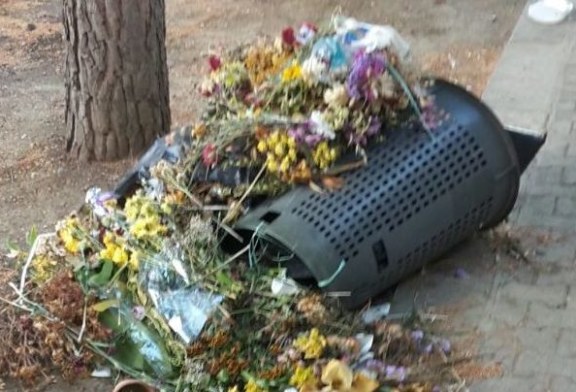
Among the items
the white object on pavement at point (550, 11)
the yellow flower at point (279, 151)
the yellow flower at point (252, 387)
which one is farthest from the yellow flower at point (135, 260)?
the white object on pavement at point (550, 11)

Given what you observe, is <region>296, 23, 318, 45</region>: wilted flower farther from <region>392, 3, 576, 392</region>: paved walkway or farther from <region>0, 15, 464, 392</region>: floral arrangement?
<region>392, 3, 576, 392</region>: paved walkway

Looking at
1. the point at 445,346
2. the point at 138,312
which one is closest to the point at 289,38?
the point at 138,312

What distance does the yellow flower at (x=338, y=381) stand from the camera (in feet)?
10.5

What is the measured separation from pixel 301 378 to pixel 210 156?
0.89 m

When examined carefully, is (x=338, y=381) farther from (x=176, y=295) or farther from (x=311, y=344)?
(x=176, y=295)

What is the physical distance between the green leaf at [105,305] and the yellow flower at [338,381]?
762 millimetres

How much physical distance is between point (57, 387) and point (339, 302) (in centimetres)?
97

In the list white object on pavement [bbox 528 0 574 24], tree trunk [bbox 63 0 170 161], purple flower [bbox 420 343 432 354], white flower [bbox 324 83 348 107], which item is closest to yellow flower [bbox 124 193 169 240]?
white flower [bbox 324 83 348 107]

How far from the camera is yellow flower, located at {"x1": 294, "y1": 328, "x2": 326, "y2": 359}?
3.29 m

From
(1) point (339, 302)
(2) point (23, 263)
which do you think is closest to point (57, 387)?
(2) point (23, 263)

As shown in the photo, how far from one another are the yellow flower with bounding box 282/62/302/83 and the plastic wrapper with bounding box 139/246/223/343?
0.70 m

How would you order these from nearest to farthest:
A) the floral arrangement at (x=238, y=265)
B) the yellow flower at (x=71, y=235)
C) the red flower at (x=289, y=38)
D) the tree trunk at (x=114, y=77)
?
the floral arrangement at (x=238, y=265), the yellow flower at (x=71, y=235), the red flower at (x=289, y=38), the tree trunk at (x=114, y=77)

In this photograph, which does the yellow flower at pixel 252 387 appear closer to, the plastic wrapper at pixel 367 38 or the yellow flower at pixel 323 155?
the yellow flower at pixel 323 155

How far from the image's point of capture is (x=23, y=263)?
13.1 feet
